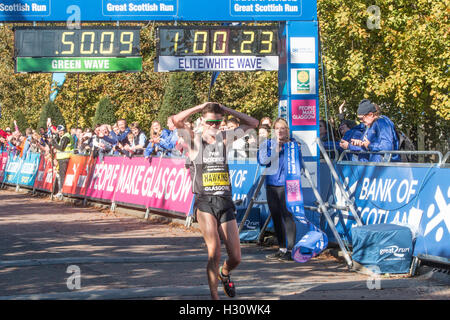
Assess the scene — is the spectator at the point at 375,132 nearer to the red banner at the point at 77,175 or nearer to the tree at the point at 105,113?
the red banner at the point at 77,175

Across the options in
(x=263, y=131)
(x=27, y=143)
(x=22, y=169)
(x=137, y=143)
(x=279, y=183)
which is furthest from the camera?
(x=22, y=169)

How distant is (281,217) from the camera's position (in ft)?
39.1

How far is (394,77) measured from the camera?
26.4m

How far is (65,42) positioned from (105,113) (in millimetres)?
29133

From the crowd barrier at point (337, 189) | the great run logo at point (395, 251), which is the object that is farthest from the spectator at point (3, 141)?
the great run logo at point (395, 251)

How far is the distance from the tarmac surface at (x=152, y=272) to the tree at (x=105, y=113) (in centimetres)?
2658

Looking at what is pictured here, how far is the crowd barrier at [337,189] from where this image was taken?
9.63 metres

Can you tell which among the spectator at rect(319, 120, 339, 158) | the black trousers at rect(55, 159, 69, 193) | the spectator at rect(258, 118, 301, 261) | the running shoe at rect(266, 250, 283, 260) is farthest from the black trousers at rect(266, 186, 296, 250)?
the black trousers at rect(55, 159, 69, 193)

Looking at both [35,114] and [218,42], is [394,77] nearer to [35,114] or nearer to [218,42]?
[218,42]

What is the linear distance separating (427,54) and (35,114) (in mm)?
36204

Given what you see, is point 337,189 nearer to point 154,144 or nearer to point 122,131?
point 154,144

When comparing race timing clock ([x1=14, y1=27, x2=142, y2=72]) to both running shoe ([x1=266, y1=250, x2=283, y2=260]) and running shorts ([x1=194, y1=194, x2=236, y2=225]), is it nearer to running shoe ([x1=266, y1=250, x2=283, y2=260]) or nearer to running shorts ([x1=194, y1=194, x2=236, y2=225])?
running shoe ([x1=266, y1=250, x2=283, y2=260])

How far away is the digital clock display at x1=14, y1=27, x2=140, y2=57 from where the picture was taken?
45.5 feet

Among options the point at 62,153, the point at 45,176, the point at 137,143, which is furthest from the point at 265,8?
the point at 45,176
